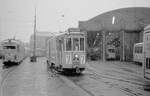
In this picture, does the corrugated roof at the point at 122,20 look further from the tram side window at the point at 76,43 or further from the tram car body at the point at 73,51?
the tram side window at the point at 76,43

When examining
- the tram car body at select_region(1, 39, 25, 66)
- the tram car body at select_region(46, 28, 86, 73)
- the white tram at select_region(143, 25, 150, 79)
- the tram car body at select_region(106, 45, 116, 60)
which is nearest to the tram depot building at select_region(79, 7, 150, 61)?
the tram car body at select_region(106, 45, 116, 60)

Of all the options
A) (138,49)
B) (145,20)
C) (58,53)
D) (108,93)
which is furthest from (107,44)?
(108,93)

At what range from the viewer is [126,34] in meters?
63.4

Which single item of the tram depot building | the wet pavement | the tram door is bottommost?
the wet pavement

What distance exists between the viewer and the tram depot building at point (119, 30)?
2462 inches

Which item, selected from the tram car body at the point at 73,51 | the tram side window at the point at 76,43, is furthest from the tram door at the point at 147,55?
the tram side window at the point at 76,43

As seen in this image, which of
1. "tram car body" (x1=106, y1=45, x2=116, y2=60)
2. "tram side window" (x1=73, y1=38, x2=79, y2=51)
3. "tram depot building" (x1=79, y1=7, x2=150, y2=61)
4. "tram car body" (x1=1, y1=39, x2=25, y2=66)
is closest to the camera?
"tram side window" (x1=73, y1=38, x2=79, y2=51)

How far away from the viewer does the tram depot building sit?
62534 mm

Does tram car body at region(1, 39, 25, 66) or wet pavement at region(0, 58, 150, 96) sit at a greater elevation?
tram car body at region(1, 39, 25, 66)

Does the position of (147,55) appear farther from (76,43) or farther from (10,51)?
(10,51)

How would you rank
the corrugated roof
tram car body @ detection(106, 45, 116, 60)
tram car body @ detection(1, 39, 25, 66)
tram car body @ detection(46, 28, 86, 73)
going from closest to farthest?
tram car body @ detection(46, 28, 86, 73)
tram car body @ detection(1, 39, 25, 66)
tram car body @ detection(106, 45, 116, 60)
the corrugated roof

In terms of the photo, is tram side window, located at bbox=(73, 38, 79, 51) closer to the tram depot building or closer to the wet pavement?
the wet pavement

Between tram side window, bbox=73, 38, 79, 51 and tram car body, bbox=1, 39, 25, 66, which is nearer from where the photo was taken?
tram side window, bbox=73, 38, 79, 51

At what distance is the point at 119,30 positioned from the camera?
64.3 m
